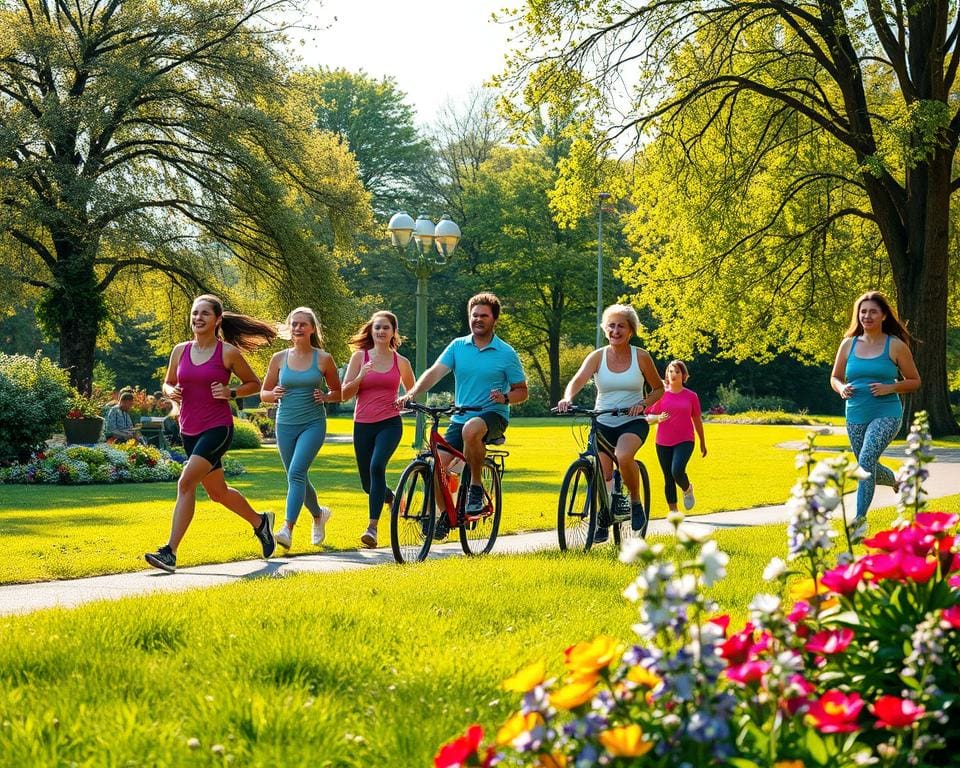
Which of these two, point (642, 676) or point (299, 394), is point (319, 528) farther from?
point (642, 676)

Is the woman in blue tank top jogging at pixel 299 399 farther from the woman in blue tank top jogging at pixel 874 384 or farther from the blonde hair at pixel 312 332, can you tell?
the woman in blue tank top jogging at pixel 874 384

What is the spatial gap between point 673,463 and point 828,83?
70.0 ft

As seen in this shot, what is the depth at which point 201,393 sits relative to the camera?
9.35 m

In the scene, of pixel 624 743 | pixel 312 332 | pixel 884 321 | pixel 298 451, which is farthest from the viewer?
pixel 312 332

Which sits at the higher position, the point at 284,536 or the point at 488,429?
the point at 488,429

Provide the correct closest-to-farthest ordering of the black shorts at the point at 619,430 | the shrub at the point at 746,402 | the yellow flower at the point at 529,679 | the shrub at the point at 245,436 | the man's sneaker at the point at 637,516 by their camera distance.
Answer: the yellow flower at the point at 529,679 < the black shorts at the point at 619,430 < the man's sneaker at the point at 637,516 < the shrub at the point at 245,436 < the shrub at the point at 746,402

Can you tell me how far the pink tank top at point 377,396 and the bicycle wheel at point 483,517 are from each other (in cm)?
107

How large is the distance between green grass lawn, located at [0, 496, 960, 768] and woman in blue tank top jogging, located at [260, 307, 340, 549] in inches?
106

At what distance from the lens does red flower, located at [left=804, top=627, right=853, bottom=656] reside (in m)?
2.65

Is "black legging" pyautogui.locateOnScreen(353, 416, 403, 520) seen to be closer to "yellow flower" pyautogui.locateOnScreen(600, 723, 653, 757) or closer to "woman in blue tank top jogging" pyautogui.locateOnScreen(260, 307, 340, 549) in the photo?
"woman in blue tank top jogging" pyautogui.locateOnScreen(260, 307, 340, 549)

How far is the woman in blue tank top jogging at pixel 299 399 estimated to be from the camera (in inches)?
405

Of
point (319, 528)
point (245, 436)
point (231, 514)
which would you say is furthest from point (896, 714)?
point (245, 436)

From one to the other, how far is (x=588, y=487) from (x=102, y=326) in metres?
24.5

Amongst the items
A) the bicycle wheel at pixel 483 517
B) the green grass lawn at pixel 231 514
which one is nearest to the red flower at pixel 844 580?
the bicycle wheel at pixel 483 517
